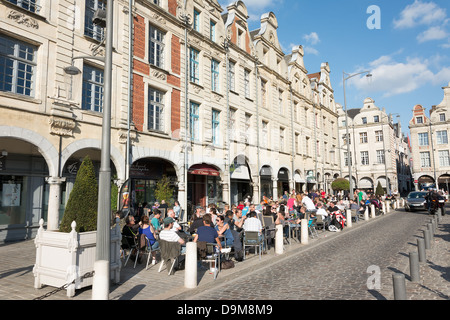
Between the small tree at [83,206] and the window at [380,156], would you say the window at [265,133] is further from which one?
the window at [380,156]

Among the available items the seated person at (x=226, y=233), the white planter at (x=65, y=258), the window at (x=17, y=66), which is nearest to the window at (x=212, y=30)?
the window at (x=17, y=66)

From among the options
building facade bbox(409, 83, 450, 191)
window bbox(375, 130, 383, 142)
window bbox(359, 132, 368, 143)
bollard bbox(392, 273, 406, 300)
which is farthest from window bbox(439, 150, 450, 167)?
bollard bbox(392, 273, 406, 300)

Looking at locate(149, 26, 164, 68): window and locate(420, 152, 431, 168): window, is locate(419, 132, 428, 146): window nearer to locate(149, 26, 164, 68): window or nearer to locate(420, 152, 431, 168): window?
locate(420, 152, 431, 168): window

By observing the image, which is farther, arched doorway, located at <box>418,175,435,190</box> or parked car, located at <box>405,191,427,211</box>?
arched doorway, located at <box>418,175,435,190</box>

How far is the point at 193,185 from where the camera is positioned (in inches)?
747

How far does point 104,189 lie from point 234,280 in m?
3.51

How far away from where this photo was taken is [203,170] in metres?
17.8

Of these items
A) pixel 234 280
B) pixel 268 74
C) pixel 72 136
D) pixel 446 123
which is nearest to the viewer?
pixel 234 280

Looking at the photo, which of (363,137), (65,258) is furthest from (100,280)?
(363,137)

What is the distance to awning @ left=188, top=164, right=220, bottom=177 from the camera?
17219 millimetres

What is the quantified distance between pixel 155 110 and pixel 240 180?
8.83 meters

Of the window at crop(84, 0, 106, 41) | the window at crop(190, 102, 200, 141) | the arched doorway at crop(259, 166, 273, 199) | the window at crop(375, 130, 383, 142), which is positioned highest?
the window at crop(375, 130, 383, 142)
